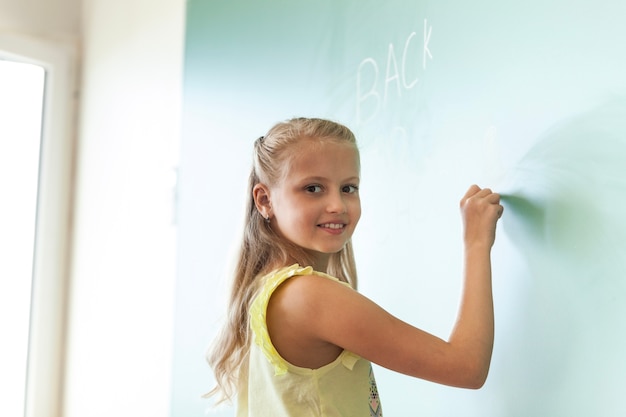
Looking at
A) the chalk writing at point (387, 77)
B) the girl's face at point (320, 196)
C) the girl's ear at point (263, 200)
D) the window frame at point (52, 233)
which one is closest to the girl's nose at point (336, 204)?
the girl's face at point (320, 196)

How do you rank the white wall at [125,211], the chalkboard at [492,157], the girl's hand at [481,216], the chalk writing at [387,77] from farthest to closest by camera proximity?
the white wall at [125,211] < the chalk writing at [387,77] < the girl's hand at [481,216] < the chalkboard at [492,157]

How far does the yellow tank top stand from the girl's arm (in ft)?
0.04

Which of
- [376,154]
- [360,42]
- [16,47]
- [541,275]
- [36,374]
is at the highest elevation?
[16,47]

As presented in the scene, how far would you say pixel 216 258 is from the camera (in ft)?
5.16

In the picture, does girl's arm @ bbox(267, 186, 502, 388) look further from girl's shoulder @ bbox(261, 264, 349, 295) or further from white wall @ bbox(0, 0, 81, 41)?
white wall @ bbox(0, 0, 81, 41)

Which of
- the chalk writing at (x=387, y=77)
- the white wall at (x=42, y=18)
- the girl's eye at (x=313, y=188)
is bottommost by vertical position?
the girl's eye at (x=313, y=188)

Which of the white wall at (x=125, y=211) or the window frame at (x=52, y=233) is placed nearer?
the white wall at (x=125, y=211)

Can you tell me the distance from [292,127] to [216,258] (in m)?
0.67

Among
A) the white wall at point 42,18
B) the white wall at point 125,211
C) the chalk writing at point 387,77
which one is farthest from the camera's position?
the white wall at point 42,18

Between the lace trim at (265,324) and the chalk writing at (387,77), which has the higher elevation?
the chalk writing at (387,77)

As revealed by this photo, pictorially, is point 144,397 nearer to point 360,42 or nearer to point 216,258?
point 216,258

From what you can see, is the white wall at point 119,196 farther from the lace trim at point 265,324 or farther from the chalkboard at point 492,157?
the lace trim at point 265,324

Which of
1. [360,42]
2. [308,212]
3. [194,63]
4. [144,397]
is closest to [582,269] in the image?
[308,212]

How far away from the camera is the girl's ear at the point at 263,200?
0.98 meters
